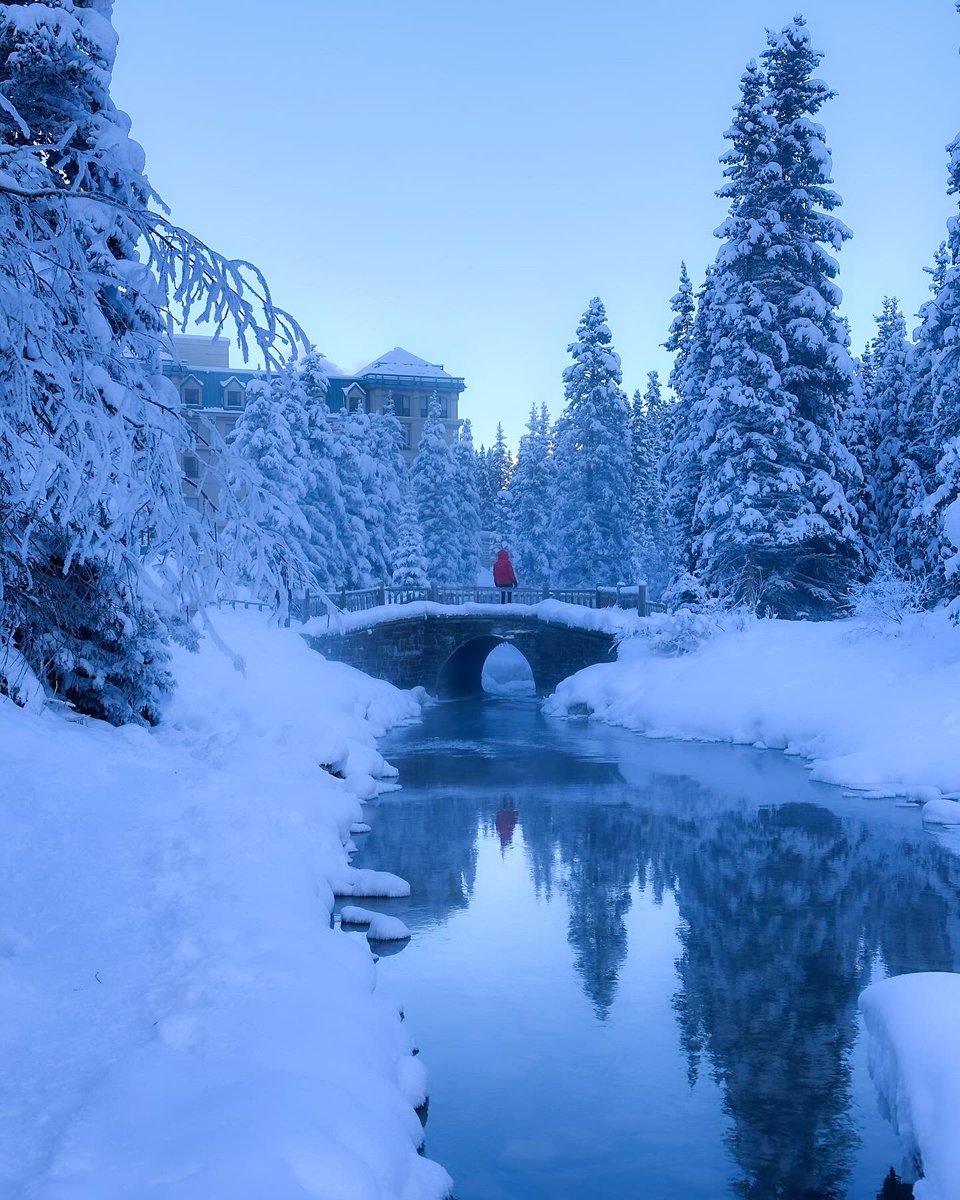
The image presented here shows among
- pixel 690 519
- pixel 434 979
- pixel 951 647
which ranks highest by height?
pixel 690 519

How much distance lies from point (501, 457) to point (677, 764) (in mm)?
75873

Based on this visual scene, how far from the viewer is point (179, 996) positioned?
22.3ft

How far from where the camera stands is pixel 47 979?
22.7 ft

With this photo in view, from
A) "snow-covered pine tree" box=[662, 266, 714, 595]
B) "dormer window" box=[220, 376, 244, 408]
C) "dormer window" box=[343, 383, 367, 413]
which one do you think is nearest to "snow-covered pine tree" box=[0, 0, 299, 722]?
"snow-covered pine tree" box=[662, 266, 714, 595]

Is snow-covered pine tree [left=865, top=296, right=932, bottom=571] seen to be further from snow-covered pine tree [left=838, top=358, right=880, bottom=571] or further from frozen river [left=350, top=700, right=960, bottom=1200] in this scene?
frozen river [left=350, top=700, right=960, bottom=1200]

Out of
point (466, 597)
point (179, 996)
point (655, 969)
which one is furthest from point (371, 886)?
point (466, 597)

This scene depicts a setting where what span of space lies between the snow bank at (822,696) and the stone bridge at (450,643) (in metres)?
3.61

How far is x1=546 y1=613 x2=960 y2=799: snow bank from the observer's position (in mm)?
19375

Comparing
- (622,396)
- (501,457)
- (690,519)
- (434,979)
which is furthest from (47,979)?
(501,457)

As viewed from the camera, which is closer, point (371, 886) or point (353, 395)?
point (371, 886)

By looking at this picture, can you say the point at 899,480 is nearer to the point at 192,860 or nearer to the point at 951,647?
the point at 951,647

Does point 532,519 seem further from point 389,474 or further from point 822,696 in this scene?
point 822,696

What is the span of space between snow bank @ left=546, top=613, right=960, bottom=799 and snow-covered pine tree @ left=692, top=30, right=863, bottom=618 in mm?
2213

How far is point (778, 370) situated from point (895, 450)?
10.4 m
